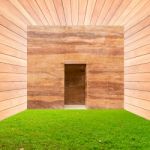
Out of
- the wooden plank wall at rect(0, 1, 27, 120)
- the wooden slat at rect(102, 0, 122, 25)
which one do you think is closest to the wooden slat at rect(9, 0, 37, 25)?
the wooden plank wall at rect(0, 1, 27, 120)

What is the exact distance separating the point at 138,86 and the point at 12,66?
10.1ft

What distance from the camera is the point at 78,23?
775 cm

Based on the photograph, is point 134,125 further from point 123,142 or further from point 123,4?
point 123,4

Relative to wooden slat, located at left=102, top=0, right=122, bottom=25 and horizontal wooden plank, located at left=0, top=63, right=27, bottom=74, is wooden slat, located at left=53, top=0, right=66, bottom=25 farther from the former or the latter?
horizontal wooden plank, located at left=0, top=63, right=27, bottom=74

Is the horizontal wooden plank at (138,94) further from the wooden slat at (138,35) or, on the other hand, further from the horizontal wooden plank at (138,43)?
the wooden slat at (138,35)

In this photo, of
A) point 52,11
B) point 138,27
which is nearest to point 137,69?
point 138,27

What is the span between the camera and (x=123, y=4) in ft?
19.1

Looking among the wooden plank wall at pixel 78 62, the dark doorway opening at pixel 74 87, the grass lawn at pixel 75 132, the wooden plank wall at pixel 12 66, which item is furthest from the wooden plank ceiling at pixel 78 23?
the dark doorway opening at pixel 74 87

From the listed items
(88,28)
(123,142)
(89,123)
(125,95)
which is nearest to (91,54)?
(88,28)

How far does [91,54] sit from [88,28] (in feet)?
2.53

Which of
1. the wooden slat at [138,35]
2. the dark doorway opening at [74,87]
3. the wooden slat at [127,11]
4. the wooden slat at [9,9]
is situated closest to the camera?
the wooden slat at [9,9]

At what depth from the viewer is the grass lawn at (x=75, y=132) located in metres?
3.95

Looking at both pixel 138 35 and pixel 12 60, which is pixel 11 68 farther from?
pixel 138 35

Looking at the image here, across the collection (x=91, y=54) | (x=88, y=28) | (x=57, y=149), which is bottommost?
(x=57, y=149)
